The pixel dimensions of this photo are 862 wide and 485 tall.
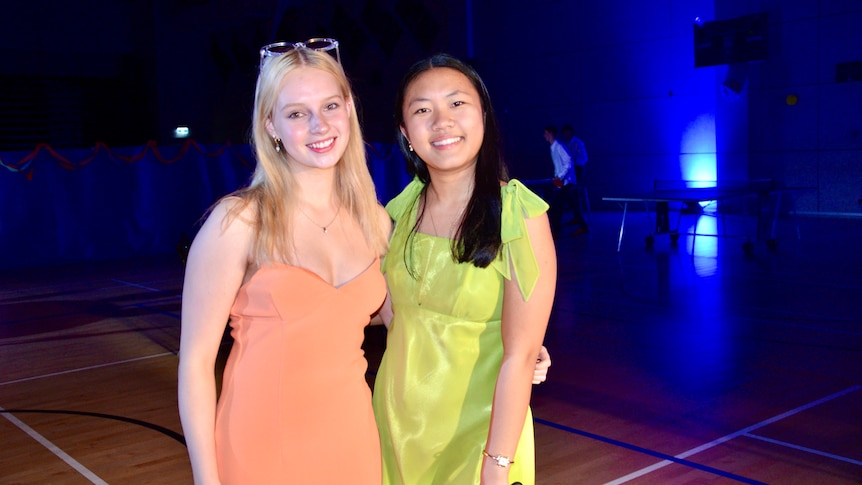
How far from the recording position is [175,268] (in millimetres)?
11453

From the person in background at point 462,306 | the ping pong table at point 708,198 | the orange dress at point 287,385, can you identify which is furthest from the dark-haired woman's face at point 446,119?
the ping pong table at point 708,198

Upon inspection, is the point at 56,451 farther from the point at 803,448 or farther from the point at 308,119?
the point at 803,448

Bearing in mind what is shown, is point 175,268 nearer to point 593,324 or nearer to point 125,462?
point 593,324

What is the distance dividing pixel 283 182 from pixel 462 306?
1.52ft

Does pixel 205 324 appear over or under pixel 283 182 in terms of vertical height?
under

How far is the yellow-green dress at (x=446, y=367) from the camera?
1798 mm

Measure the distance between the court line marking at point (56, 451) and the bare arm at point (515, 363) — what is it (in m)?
2.76

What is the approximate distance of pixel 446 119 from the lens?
1794 mm

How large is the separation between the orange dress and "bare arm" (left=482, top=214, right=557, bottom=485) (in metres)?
0.30

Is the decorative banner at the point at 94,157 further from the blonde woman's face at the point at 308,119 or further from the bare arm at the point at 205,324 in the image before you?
the bare arm at the point at 205,324

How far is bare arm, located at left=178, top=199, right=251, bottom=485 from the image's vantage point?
1.60 meters

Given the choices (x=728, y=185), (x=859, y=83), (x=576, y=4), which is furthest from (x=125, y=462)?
(x=576, y=4)

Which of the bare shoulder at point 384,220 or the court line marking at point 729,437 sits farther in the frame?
the court line marking at point 729,437

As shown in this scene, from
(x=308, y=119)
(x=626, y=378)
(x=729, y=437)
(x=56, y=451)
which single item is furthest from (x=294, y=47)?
(x=626, y=378)
